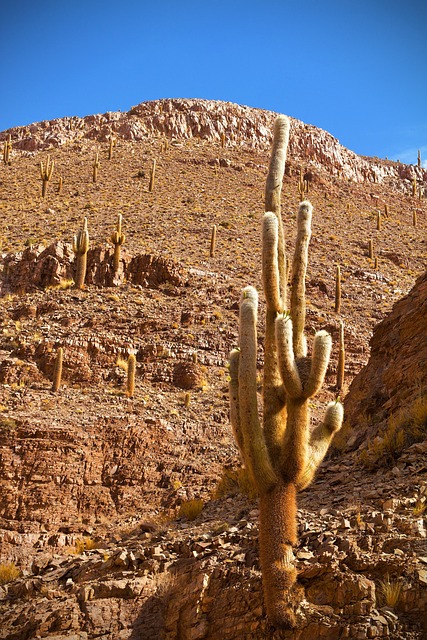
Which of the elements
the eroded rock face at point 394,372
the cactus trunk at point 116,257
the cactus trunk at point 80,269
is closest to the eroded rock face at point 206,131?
the cactus trunk at point 116,257

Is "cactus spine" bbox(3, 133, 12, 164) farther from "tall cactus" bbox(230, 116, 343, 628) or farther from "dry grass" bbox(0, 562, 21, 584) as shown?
"tall cactus" bbox(230, 116, 343, 628)

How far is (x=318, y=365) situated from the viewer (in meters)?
8.80

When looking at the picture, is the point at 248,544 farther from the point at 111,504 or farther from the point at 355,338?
the point at 355,338

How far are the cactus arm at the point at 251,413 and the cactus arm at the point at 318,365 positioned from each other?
26.2 inches

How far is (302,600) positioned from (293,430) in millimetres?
1868

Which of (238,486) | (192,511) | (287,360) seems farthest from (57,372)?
(287,360)

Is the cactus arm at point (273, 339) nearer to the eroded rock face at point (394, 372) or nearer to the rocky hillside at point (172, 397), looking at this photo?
Result: the rocky hillside at point (172, 397)

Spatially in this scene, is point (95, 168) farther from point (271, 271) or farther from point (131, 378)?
point (271, 271)

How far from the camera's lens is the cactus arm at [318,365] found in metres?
8.79

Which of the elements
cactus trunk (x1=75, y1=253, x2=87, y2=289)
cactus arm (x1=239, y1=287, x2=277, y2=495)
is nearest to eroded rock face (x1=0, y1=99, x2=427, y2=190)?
cactus trunk (x1=75, y1=253, x2=87, y2=289)

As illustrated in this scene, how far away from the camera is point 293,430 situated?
29.4 feet

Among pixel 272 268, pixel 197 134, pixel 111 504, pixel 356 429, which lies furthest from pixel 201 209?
pixel 272 268

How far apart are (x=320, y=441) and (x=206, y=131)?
2231 inches

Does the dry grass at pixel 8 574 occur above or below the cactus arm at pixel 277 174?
below
